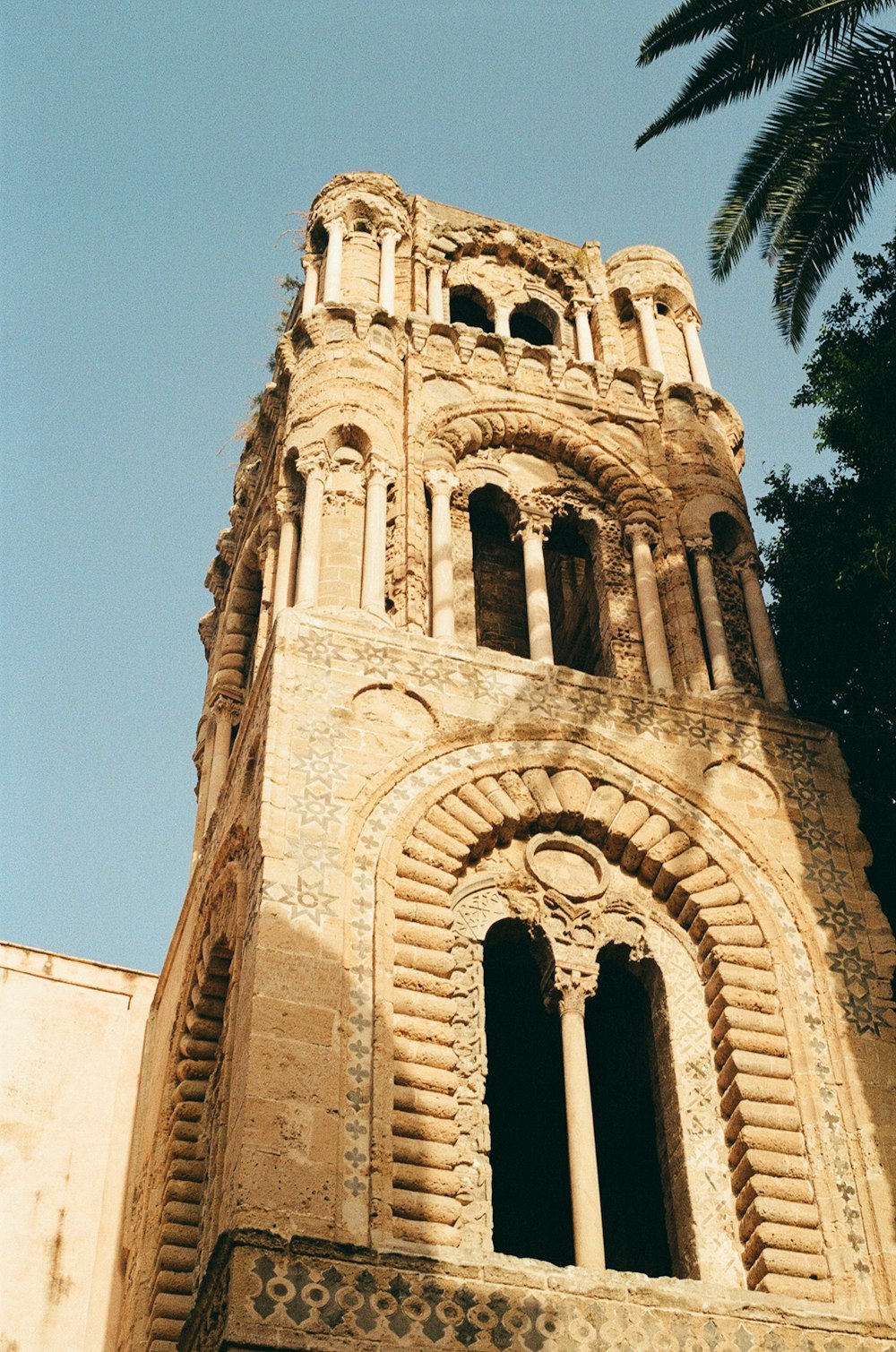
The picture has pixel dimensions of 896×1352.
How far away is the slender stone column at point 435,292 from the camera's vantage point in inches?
700

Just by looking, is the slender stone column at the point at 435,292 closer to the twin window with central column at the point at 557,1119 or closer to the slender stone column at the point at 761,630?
the slender stone column at the point at 761,630

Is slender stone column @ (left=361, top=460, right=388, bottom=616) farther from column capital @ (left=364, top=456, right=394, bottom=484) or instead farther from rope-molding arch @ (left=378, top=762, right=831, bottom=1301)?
rope-molding arch @ (left=378, top=762, right=831, bottom=1301)

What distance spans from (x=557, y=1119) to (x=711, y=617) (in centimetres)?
457

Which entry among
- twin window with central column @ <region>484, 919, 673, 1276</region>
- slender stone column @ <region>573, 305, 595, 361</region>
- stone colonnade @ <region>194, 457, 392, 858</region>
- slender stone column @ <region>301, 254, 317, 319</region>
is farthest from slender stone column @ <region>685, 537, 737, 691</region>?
slender stone column @ <region>301, 254, 317, 319</region>

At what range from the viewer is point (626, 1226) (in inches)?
504

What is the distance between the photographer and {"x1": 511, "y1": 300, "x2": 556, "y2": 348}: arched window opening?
755 inches

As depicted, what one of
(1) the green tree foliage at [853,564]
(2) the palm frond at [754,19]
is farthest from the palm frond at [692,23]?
(1) the green tree foliage at [853,564]

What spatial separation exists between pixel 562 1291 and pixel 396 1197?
1.03 meters

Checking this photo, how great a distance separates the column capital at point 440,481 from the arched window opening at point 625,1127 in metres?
4.81

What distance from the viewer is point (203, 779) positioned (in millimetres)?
17594

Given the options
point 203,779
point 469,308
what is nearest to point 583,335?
point 469,308

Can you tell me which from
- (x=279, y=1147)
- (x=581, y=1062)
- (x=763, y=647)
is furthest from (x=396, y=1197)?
(x=763, y=647)

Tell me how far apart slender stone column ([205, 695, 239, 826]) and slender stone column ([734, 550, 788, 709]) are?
5300 millimetres

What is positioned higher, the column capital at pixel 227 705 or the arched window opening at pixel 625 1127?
the column capital at pixel 227 705
